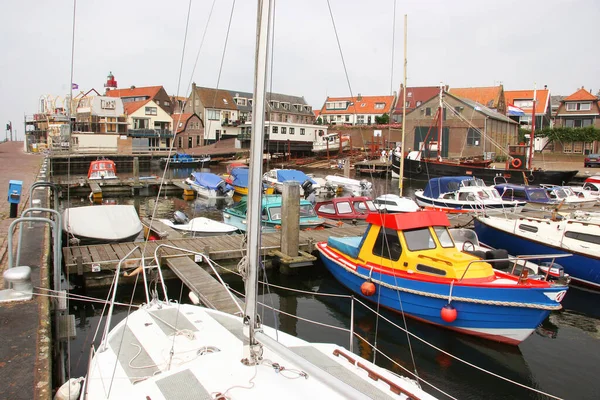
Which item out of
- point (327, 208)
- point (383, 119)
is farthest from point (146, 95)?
point (327, 208)

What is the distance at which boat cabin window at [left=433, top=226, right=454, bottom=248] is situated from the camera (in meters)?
10.9

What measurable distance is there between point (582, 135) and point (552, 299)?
5925 cm

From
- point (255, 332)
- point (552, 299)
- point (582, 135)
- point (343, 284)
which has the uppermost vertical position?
point (582, 135)

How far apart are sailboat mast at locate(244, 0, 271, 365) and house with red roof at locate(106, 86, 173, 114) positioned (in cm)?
8743

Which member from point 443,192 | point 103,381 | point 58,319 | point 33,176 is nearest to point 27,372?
point 103,381

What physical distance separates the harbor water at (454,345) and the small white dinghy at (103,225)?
317 centimetres

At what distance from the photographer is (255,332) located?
4.40 metres

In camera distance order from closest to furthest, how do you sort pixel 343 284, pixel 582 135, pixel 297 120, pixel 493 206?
pixel 343 284 < pixel 493 206 < pixel 582 135 < pixel 297 120

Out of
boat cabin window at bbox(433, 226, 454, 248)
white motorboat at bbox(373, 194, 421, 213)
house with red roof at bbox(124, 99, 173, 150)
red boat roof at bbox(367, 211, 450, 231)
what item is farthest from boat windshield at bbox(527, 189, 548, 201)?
house with red roof at bbox(124, 99, 173, 150)

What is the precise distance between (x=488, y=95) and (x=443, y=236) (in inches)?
2771

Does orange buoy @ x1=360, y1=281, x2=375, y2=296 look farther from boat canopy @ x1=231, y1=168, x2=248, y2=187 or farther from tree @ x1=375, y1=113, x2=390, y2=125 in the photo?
tree @ x1=375, y1=113, x2=390, y2=125

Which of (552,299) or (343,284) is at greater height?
(552,299)

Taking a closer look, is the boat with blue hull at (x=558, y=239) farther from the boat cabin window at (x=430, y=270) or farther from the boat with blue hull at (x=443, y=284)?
the boat cabin window at (x=430, y=270)

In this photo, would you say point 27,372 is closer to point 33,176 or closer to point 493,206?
point 493,206
